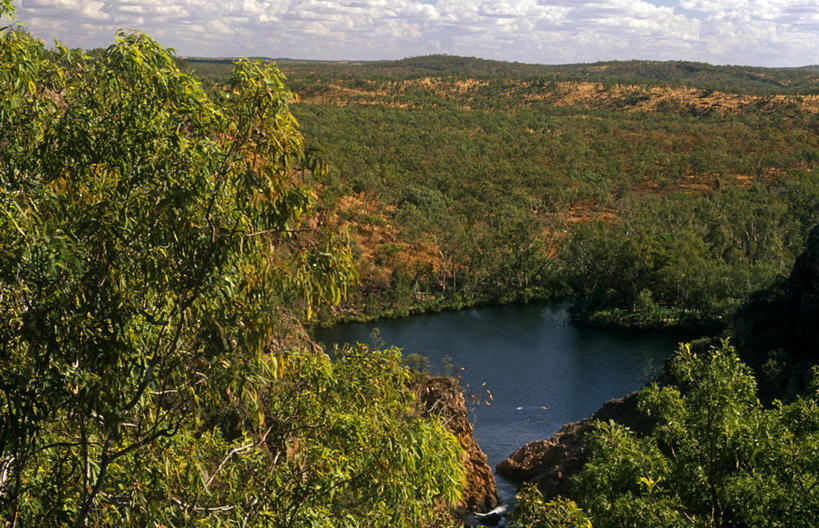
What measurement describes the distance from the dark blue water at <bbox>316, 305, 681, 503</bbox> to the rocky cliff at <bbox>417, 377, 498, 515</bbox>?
1632 mm

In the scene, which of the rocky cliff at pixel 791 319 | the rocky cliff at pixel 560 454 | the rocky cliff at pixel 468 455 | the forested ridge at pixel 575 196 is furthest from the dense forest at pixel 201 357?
the forested ridge at pixel 575 196

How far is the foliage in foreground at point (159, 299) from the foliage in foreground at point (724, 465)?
11.8 feet

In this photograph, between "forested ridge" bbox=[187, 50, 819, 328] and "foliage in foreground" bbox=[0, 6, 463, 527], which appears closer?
"foliage in foreground" bbox=[0, 6, 463, 527]

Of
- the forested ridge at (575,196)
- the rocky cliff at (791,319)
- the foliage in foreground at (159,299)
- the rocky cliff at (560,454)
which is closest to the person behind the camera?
the foliage in foreground at (159,299)

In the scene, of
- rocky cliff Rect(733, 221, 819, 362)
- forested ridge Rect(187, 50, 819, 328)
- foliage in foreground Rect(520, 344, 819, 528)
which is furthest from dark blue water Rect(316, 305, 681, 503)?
foliage in foreground Rect(520, 344, 819, 528)

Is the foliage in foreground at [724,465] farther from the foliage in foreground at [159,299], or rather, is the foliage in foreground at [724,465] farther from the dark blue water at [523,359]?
the dark blue water at [523,359]

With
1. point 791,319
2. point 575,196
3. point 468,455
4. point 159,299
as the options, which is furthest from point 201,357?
point 575,196

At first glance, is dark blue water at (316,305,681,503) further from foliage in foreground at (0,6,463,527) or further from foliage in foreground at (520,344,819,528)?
foliage in foreground at (0,6,463,527)

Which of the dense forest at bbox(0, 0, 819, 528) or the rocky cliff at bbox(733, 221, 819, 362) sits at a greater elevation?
the dense forest at bbox(0, 0, 819, 528)

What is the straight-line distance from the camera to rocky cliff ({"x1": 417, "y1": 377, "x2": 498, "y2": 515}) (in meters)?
24.1

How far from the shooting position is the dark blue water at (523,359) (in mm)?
34625

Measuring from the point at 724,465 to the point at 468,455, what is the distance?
44.5 ft

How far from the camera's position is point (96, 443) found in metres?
5.77

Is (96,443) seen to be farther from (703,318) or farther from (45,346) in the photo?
(703,318)
